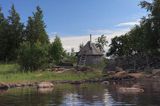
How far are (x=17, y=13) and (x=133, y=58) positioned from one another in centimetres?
3077

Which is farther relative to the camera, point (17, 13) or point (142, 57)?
point (17, 13)

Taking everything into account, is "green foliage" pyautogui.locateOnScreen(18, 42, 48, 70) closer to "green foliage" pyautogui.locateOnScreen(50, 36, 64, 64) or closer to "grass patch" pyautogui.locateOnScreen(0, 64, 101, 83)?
"grass patch" pyautogui.locateOnScreen(0, 64, 101, 83)

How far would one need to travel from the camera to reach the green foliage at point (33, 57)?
72.9 m

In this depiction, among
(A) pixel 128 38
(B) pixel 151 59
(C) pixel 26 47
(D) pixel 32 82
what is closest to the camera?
(D) pixel 32 82

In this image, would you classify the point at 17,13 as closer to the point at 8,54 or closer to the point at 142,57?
the point at 8,54

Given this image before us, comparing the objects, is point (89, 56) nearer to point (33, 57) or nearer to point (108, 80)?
point (33, 57)

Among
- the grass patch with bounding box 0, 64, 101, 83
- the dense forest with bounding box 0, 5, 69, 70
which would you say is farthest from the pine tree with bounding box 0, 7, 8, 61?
the grass patch with bounding box 0, 64, 101, 83

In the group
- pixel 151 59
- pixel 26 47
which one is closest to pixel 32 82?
pixel 26 47

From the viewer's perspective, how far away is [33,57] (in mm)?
73125

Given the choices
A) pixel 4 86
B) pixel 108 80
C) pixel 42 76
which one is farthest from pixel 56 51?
pixel 4 86

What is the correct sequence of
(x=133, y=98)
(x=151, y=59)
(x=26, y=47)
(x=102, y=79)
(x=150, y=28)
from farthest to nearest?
(x=151, y=59) < (x=150, y=28) < (x=26, y=47) < (x=102, y=79) < (x=133, y=98)

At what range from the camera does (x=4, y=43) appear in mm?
107062

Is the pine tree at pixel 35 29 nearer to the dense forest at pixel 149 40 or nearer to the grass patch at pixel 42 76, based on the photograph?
the dense forest at pixel 149 40

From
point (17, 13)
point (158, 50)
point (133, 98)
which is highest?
point (17, 13)
